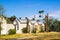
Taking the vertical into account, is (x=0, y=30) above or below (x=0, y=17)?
below

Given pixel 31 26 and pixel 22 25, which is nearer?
pixel 22 25

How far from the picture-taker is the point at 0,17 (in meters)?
65.0

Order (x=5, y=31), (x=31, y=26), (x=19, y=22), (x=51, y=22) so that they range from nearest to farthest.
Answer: (x=5, y=31) < (x=19, y=22) < (x=31, y=26) < (x=51, y=22)

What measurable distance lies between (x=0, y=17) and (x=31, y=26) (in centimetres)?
2575

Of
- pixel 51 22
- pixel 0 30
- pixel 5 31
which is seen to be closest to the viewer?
pixel 0 30

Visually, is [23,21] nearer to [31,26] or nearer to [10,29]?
[31,26]

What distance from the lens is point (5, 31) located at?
6788 centimetres

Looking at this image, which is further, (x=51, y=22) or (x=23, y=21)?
(x=51, y=22)

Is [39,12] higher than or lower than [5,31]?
higher

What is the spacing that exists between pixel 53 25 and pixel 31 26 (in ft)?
65.2

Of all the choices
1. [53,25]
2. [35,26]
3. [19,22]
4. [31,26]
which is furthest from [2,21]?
[53,25]

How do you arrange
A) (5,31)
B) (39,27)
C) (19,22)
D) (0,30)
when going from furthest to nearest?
(39,27)
(19,22)
(5,31)
(0,30)

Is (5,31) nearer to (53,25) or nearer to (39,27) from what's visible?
(39,27)

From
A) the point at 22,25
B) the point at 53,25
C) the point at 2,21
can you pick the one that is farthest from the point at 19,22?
the point at 53,25
